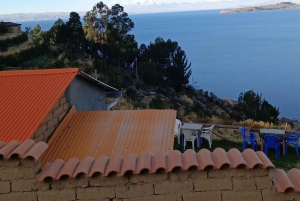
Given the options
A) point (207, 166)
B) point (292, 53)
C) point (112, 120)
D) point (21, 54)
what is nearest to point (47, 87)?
point (112, 120)

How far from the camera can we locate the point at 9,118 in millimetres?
7277

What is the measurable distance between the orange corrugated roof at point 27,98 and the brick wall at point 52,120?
175mm

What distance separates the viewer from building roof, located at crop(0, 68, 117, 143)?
22.4 feet

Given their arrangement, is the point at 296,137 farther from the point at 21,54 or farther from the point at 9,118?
the point at 21,54

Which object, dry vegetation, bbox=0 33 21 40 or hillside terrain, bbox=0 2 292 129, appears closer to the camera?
hillside terrain, bbox=0 2 292 129

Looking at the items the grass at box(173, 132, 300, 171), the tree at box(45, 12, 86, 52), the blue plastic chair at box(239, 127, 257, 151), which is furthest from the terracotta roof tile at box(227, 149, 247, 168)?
the tree at box(45, 12, 86, 52)

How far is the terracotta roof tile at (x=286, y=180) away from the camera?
3834 millimetres

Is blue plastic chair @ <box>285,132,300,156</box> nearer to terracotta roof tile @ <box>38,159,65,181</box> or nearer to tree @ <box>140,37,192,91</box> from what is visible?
terracotta roof tile @ <box>38,159,65,181</box>

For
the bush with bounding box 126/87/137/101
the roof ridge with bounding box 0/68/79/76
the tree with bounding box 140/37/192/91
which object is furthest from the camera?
the tree with bounding box 140/37/192/91

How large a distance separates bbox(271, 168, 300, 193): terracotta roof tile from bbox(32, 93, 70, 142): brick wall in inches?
175

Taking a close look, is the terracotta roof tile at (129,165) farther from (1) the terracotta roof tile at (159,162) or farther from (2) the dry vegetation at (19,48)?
(2) the dry vegetation at (19,48)

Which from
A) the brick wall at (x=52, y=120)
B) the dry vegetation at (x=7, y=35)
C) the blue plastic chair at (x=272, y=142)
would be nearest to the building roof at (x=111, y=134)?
the brick wall at (x=52, y=120)

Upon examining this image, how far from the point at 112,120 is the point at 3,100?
240 centimetres

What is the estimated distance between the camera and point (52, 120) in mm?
7621
